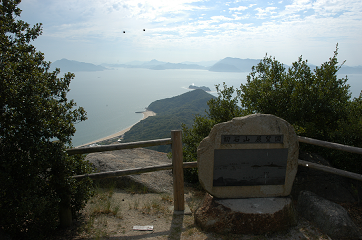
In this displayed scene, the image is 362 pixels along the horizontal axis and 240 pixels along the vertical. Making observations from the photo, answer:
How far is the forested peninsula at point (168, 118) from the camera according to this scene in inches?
1286

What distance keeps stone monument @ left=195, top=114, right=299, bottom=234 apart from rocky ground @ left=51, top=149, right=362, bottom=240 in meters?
0.23

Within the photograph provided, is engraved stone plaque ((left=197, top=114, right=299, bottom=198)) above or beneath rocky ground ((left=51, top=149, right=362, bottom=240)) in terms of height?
above

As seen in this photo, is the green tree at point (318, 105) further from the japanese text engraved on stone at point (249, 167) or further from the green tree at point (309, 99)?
the japanese text engraved on stone at point (249, 167)

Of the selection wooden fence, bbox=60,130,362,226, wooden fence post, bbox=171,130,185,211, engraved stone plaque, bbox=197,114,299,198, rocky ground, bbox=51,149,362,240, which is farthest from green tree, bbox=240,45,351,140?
wooden fence post, bbox=171,130,185,211

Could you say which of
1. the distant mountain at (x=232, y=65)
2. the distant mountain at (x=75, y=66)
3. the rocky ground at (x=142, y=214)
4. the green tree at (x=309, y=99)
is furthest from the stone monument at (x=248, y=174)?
the distant mountain at (x=75, y=66)

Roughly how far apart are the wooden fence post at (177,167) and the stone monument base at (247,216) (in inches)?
24.3

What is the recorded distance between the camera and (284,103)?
19.4 ft

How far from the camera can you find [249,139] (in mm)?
3852

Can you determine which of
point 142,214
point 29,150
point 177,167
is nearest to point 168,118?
point 142,214

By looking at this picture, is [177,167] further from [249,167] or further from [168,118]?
[168,118]

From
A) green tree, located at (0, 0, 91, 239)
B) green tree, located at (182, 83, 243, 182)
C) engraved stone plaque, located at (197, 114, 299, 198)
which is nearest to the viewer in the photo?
green tree, located at (0, 0, 91, 239)

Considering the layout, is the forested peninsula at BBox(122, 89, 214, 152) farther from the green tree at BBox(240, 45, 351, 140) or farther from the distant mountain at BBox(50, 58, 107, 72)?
the distant mountain at BBox(50, 58, 107, 72)

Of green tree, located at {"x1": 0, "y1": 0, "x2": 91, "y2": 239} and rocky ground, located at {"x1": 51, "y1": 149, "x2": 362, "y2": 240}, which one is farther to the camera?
rocky ground, located at {"x1": 51, "y1": 149, "x2": 362, "y2": 240}

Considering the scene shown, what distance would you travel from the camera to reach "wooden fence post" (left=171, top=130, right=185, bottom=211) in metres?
4.15
